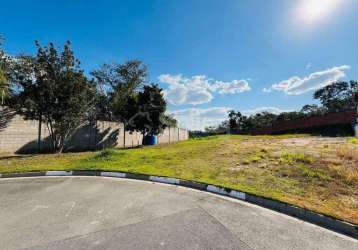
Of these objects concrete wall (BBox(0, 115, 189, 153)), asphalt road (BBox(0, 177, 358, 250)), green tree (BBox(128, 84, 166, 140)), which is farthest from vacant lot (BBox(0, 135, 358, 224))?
green tree (BBox(128, 84, 166, 140))

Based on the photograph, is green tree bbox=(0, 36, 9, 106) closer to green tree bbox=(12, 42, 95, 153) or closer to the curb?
green tree bbox=(12, 42, 95, 153)

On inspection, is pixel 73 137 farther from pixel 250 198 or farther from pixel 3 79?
pixel 250 198

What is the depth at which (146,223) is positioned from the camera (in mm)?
3557

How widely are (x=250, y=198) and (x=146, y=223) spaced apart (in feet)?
8.36

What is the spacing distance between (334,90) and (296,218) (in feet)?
163

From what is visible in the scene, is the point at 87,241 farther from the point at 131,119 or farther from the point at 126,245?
the point at 131,119

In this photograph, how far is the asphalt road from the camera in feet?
9.70

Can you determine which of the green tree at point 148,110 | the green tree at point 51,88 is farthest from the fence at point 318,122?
the green tree at point 51,88

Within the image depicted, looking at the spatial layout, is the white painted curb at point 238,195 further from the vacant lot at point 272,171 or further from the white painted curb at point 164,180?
the white painted curb at point 164,180

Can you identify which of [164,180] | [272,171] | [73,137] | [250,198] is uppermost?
[73,137]

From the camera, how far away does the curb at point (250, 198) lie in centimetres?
356

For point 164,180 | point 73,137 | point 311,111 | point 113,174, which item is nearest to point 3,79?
point 73,137

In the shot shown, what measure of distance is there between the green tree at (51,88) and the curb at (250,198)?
5.45 m

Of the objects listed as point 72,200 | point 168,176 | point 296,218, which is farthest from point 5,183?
point 296,218
